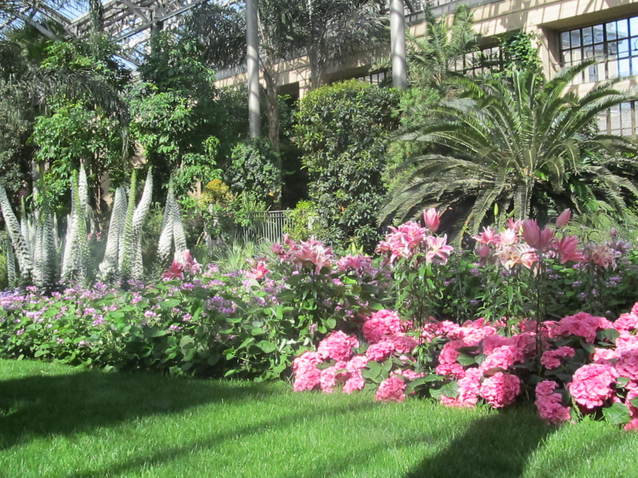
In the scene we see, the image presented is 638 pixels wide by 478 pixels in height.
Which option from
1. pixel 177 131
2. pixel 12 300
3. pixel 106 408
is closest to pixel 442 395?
pixel 106 408

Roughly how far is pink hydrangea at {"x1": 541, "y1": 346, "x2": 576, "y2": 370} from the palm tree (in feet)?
23.0

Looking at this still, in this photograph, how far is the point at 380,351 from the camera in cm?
409

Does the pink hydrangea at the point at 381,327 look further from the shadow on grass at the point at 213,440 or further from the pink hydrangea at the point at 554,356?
the pink hydrangea at the point at 554,356

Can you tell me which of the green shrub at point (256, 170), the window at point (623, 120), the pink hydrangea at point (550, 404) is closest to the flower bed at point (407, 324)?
the pink hydrangea at point (550, 404)

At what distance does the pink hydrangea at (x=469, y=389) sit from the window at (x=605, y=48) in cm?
1657

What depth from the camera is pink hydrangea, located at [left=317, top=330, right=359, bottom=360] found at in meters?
4.25

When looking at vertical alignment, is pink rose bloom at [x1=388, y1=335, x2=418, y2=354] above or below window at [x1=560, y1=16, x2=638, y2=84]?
below

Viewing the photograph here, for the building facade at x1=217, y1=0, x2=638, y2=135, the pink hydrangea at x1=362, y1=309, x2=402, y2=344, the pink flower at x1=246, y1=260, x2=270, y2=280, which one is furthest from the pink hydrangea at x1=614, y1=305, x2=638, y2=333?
the building facade at x1=217, y1=0, x2=638, y2=135

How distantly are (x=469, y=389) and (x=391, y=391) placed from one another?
468 millimetres

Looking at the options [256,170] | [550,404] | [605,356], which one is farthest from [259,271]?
[256,170]

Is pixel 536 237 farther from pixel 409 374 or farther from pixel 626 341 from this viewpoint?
pixel 409 374

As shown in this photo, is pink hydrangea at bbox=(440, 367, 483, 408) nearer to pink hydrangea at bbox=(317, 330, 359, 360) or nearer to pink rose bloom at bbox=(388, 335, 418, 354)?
pink rose bloom at bbox=(388, 335, 418, 354)

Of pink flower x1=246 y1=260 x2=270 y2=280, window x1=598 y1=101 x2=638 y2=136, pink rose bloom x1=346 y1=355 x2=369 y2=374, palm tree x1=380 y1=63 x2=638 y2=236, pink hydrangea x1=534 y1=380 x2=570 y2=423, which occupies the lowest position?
pink hydrangea x1=534 y1=380 x2=570 y2=423

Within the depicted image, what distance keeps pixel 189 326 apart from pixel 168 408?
3.81 feet
